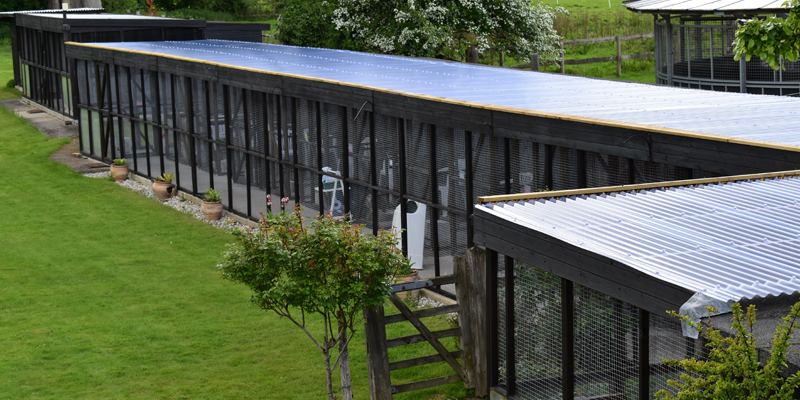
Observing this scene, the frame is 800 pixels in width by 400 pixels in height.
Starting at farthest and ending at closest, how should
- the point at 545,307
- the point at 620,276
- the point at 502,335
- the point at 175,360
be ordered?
1. the point at 175,360
2. the point at 502,335
3. the point at 545,307
4. the point at 620,276

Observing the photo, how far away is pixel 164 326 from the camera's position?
45.9 ft

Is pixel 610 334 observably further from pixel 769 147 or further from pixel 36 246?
pixel 36 246

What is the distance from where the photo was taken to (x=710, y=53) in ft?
83.4

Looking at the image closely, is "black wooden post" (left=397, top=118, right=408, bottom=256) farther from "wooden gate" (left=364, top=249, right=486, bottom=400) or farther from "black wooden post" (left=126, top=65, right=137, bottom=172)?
"black wooden post" (left=126, top=65, right=137, bottom=172)

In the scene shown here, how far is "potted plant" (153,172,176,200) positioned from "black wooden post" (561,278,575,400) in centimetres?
1718

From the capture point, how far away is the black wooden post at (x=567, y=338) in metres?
7.59

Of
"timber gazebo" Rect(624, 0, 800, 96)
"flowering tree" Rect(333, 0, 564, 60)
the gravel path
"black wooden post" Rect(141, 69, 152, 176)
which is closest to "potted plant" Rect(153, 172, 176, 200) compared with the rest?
the gravel path

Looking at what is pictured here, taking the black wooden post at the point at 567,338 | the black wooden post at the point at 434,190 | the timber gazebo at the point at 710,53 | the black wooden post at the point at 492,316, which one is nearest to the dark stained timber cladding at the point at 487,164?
the black wooden post at the point at 434,190

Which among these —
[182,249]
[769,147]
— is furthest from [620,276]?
[182,249]

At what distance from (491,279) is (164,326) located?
708 cm

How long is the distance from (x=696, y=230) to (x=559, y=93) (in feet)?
25.0

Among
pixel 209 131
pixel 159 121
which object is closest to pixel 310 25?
pixel 159 121

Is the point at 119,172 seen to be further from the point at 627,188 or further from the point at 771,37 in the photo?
the point at 771,37

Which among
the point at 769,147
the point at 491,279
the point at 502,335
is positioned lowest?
the point at 502,335
